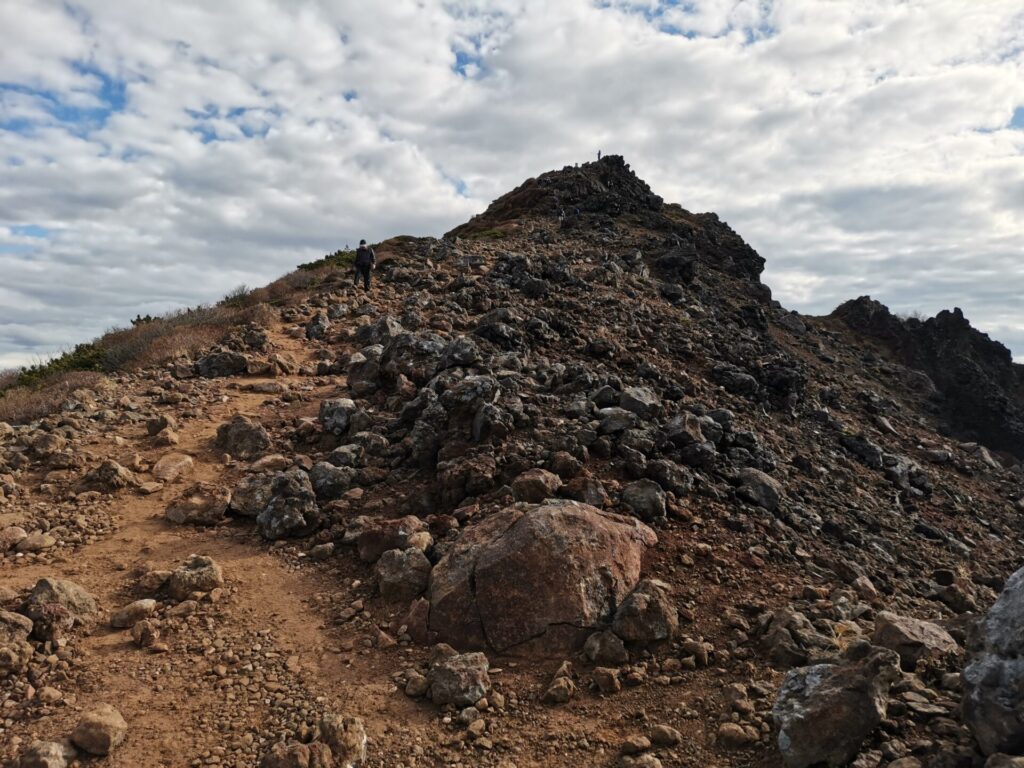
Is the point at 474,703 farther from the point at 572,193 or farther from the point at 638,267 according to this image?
the point at 572,193

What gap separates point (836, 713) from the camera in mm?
4645

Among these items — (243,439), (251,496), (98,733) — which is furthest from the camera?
(243,439)

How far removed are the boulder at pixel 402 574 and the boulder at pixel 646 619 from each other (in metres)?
2.25

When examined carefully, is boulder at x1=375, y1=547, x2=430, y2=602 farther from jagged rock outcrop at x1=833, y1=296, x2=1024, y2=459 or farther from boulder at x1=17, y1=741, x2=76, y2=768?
jagged rock outcrop at x1=833, y1=296, x2=1024, y2=459

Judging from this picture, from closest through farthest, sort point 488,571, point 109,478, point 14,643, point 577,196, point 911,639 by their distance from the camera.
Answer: point 911,639
point 14,643
point 488,571
point 109,478
point 577,196

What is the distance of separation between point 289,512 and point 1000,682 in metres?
7.69

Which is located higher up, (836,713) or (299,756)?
(836,713)

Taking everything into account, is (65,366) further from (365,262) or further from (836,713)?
(836,713)

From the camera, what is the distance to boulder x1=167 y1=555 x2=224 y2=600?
722cm

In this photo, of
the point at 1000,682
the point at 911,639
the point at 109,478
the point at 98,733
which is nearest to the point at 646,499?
the point at 911,639

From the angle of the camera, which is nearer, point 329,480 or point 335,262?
point 329,480

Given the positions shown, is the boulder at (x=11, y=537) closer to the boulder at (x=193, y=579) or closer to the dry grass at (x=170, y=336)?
the boulder at (x=193, y=579)

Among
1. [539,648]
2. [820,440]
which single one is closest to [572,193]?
[820,440]

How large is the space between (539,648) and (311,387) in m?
9.61
